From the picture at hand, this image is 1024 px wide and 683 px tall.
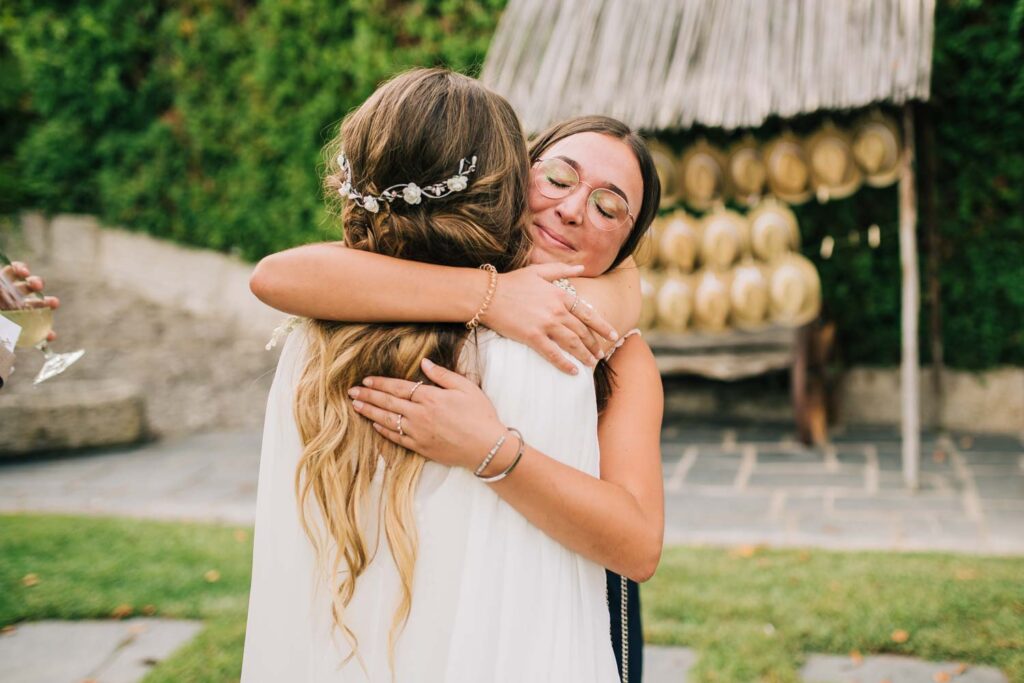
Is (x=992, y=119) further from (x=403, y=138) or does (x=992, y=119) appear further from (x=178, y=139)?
(x=178, y=139)

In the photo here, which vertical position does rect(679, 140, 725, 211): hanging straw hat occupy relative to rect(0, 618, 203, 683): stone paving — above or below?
above

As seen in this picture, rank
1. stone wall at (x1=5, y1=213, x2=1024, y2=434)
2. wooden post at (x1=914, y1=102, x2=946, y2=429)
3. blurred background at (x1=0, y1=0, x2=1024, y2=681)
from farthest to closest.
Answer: stone wall at (x1=5, y1=213, x2=1024, y2=434) < wooden post at (x1=914, y1=102, x2=946, y2=429) < blurred background at (x1=0, y1=0, x2=1024, y2=681)

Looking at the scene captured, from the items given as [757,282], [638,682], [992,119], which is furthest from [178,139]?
[638,682]

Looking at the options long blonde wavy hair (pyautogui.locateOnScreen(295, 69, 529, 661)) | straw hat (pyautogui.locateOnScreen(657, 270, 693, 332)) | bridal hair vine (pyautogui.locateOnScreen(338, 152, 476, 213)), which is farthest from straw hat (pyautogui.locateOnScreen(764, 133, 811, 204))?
bridal hair vine (pyautogui.locateOnScreen(338, 152, 476, 213))

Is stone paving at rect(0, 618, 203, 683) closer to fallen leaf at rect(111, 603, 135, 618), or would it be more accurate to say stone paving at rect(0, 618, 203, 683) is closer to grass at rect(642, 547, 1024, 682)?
fallen leaf at rect(111, 603, 135, 618)

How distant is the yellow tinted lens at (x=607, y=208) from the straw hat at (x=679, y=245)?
4324 mm

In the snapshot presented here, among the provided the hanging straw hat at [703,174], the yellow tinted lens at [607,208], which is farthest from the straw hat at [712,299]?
the yellow tinted lens at [607,208]

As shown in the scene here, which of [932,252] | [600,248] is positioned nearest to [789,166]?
[932,252]

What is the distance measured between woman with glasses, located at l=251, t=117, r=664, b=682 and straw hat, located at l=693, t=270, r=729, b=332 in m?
4.21

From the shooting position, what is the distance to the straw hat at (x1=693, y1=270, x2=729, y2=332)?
19.6ft

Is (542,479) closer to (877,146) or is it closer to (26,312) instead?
(26,312)

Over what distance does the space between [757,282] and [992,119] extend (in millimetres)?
2184

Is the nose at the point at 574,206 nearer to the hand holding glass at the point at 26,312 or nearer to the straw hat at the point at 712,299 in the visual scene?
the hand holding glass at the point at 26,312

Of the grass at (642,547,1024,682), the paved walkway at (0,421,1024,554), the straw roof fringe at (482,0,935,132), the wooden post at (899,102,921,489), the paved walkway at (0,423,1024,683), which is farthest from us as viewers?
the wooden post at (899,102,921,489)
